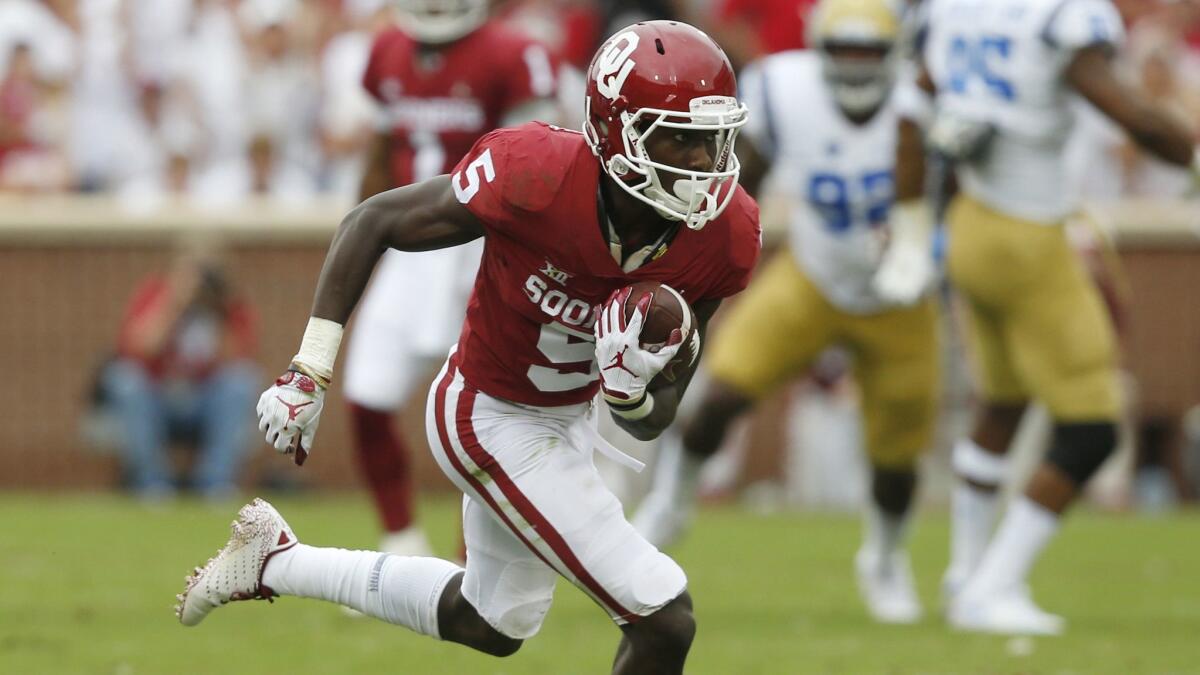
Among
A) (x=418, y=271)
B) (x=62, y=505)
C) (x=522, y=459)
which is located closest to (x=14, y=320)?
(x=62, y=505)

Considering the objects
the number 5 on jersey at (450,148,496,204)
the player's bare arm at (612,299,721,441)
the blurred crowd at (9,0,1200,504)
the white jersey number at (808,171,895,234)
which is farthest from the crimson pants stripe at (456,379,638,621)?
the blurred crowd at (9,0,1200,504)

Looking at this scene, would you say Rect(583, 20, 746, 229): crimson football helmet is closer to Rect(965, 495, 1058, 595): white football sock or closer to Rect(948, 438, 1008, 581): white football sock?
Rect(965, 495, 1058, 595): white football sock

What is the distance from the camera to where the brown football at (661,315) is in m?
4.13

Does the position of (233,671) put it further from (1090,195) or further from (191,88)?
(1090,195)

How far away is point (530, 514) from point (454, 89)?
10.5 feet

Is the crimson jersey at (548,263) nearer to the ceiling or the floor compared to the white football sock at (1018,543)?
nearer to the ceiling

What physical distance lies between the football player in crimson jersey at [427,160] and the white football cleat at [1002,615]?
1.98m

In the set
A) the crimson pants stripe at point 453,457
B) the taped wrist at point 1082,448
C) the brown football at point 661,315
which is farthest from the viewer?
the taped wrist at point 1082,448

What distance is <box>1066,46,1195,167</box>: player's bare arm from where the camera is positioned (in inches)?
261

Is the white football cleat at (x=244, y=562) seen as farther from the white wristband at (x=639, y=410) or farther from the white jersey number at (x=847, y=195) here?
the white jersey number at (x=847, y=195)

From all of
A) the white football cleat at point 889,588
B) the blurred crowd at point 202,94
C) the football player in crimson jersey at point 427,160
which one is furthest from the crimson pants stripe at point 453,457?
the blurred crowd at point 202,94

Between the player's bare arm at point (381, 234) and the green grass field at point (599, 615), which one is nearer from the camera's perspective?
the player's bare arm at point (381, 234)

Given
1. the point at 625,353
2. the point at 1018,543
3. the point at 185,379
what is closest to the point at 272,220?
the point at 185,379

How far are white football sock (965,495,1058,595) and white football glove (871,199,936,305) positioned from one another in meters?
0.81
